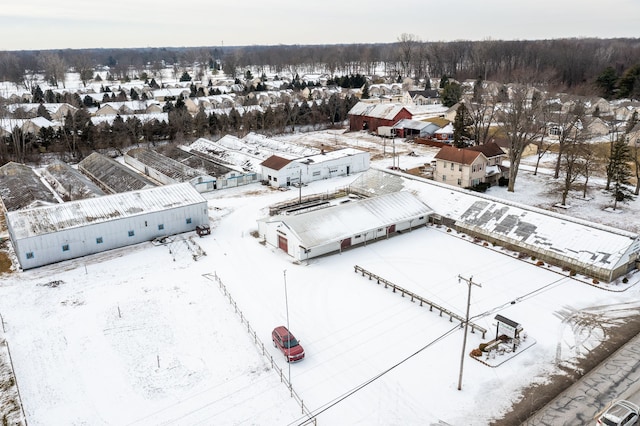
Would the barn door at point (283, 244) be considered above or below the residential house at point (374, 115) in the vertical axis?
below

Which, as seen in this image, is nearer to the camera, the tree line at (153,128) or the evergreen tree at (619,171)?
the evergreen tree at (619,171)

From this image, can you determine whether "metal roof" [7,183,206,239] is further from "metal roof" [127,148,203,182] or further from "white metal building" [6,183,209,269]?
"metal roof" [127,148,203,182]

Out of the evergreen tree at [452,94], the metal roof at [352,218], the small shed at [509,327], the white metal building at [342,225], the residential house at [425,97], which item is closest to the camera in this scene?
the small shed at [509,327]

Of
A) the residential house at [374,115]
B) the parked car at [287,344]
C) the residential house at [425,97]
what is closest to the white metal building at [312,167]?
Answer: the residential house at [374,115]

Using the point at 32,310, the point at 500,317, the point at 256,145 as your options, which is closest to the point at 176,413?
the point at 32,310

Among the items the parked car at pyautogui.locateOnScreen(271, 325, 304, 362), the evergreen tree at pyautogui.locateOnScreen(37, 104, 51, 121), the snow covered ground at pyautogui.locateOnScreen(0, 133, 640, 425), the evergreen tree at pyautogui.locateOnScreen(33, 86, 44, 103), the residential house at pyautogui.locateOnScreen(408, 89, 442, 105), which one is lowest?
the snow covered ground at pyautogui.locateOnScreen(0, 133, 640, 425)

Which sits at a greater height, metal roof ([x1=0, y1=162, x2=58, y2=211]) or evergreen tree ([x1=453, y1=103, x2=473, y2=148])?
evergreen tree ([x1=453, y1=103, x2=473, y2=148])

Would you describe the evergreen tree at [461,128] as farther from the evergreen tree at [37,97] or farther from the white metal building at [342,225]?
the evergreen tree at [37,97]

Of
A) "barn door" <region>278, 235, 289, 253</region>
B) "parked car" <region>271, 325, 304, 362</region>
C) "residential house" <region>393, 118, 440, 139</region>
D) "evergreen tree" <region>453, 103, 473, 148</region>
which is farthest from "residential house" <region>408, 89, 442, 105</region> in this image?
"parked car" <region>271, 325, 304, 362</region>
